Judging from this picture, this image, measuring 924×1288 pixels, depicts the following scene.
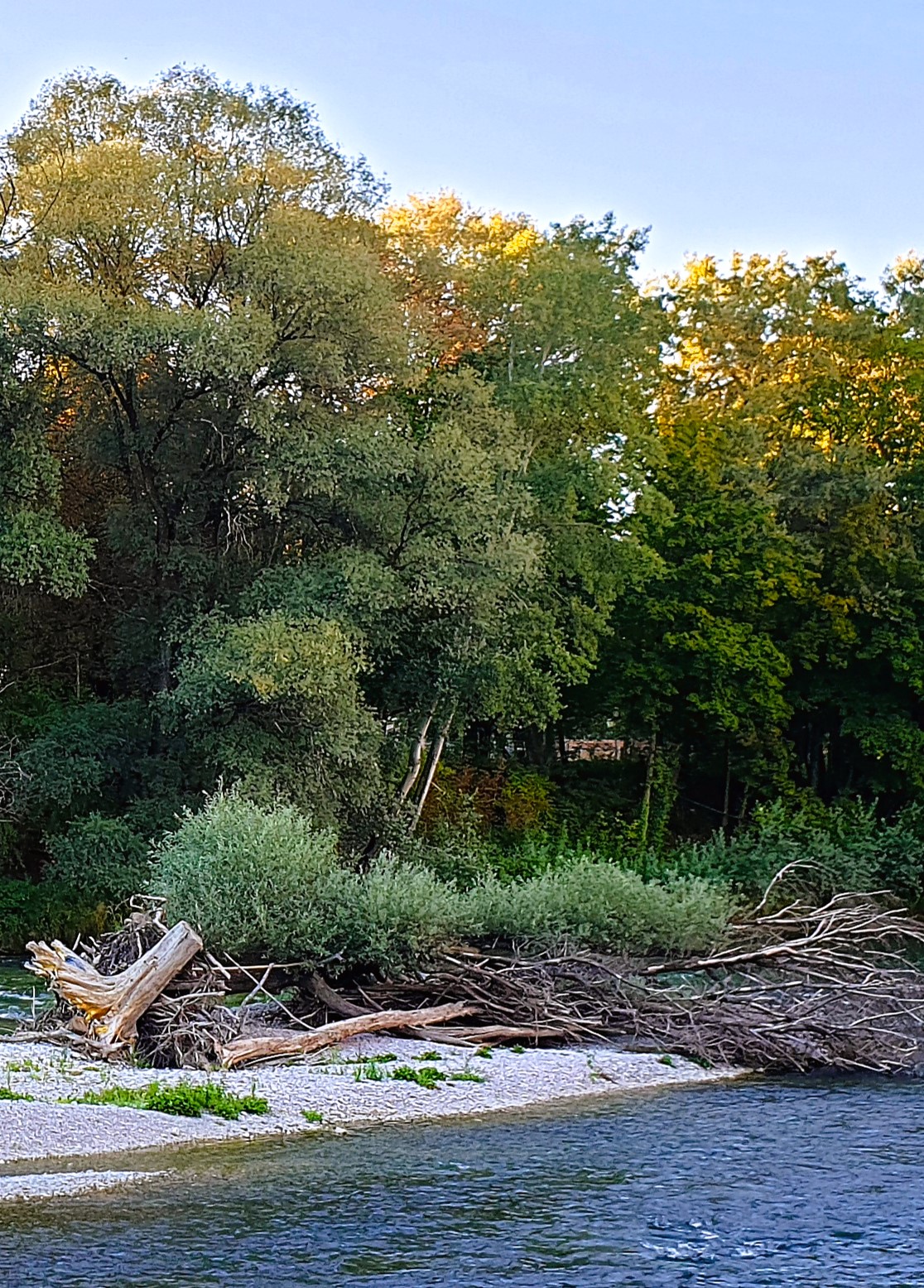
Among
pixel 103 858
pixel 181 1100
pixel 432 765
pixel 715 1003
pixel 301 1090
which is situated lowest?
pixel 301 1090

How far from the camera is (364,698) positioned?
36.4 m

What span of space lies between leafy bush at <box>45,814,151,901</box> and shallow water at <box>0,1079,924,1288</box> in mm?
16072

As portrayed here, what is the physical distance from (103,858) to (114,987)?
42.7ft

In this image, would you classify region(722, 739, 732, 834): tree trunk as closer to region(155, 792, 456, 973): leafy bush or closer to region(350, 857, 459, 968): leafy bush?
region(350, 857, 459, 968): leafy bush

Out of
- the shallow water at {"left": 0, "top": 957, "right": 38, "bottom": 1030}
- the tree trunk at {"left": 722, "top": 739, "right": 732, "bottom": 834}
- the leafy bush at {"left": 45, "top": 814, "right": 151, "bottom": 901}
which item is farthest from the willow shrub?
the tree trunk at {"left": 722, "top": 739, "right": 732, "bottom": 834}

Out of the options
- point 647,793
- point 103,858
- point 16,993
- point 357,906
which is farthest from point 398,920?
point 647,793

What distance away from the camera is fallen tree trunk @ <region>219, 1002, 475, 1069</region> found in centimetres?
2061

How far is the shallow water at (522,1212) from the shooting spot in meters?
12.5

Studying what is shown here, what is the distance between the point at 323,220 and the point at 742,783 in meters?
23.4

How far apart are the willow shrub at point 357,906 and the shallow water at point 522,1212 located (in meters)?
5.02

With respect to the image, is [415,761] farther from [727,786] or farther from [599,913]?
[599,913]

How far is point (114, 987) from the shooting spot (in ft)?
67.6

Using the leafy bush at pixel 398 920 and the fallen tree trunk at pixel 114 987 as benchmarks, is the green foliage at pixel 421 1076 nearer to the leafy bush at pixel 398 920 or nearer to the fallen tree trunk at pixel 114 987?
the leafy bush at pixel 398 920

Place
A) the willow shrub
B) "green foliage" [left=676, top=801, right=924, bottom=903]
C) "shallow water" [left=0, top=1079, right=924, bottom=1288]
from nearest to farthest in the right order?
"shallow water" [left=0, top=1079, right=924, bottom=1288]
the willow shrub
"green foliage" [left=676, top=801, right=924, bottom=903]
